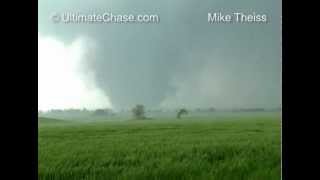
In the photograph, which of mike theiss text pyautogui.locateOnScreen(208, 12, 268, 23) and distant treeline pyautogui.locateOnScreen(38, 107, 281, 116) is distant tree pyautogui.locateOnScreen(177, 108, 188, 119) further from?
mike theiss text pyautogui.locateOnScreen(208, 12, 268, 23)

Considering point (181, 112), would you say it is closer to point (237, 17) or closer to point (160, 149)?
point (160, 149)

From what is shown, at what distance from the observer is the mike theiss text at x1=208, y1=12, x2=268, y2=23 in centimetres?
414

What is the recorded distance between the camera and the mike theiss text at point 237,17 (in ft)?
13.6

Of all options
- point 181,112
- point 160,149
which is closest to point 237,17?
point 181,112

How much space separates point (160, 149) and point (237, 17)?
28.8 inches

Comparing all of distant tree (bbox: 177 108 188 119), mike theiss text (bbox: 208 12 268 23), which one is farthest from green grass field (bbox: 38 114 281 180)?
mike theiss text (bbox: 208 12 268 23)

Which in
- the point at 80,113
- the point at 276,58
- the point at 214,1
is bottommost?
the point at 80,113

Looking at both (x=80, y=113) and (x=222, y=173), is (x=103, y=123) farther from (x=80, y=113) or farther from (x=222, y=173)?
(x=222, y=173)

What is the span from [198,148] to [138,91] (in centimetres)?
40

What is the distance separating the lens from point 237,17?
13.6 feet

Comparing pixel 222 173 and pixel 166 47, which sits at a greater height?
pixel 166 47
